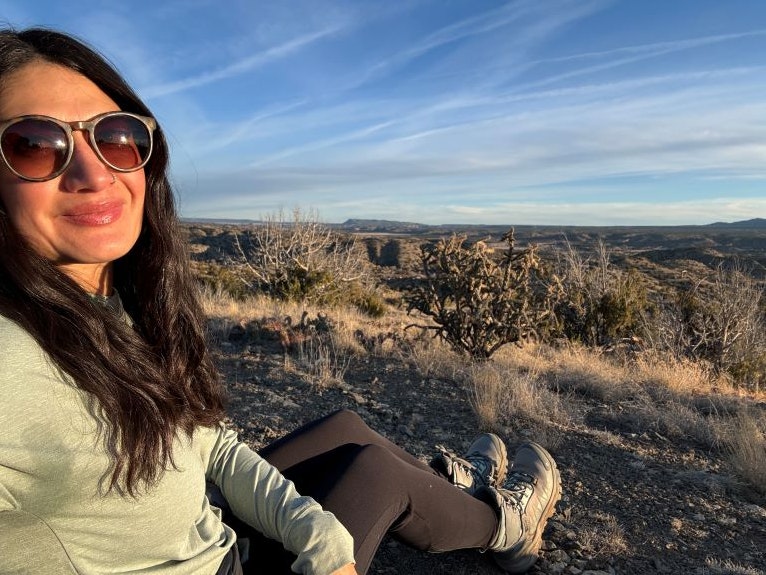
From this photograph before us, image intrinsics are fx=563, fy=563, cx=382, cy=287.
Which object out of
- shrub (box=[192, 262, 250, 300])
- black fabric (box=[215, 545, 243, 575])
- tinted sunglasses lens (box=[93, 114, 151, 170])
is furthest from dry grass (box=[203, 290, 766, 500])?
shrub (box=[192, 262, 250, 300])

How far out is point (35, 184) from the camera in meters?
1.15

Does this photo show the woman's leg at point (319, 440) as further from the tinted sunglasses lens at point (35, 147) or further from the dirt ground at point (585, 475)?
the tinted sunglasses lens at point (35, 147)

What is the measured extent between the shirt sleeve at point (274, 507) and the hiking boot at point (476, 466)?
0.85 m

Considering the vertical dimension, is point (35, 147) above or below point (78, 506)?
above

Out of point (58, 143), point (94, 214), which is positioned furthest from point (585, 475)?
point (58, 143)

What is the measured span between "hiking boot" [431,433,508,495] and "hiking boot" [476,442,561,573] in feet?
0.33

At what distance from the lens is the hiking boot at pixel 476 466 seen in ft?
7.30

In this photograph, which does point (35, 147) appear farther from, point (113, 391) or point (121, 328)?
point (113, 391)

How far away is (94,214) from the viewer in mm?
1224

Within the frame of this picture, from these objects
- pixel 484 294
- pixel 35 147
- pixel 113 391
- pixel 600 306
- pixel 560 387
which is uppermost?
pixel 35 147

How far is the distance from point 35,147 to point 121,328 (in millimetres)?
409

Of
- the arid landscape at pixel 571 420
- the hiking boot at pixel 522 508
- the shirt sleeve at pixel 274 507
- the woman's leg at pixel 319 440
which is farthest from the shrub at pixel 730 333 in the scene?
the shirt sleeve at pixel 274 507

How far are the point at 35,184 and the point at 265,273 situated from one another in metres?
9.99

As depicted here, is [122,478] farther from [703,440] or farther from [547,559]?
[703,440]
